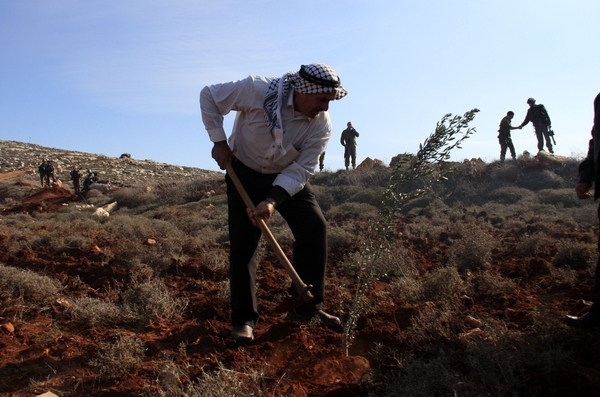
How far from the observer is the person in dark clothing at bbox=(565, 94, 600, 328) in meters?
2.91

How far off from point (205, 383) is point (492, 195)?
11593 millimetres

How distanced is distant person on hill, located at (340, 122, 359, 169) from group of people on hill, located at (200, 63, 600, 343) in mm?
14137

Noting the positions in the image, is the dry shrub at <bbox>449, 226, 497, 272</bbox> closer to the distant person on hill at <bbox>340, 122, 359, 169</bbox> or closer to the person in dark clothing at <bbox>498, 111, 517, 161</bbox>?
the person in dark clothing at <bbox>498, 111, 517, 161</bbox>

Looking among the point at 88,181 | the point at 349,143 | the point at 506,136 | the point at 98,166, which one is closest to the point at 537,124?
the point at 506,136

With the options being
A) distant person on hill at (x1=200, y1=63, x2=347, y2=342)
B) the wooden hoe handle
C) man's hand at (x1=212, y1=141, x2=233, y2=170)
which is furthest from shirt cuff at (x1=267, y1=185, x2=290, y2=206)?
man's hand at (x1=212, y1=141, x2=233, y2=170)

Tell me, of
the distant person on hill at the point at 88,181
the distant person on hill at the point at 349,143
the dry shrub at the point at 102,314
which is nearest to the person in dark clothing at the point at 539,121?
the distant person on hill at the point at 349,143

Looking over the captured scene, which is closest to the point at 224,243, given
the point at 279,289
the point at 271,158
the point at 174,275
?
the point at 174,275

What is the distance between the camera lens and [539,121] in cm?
1424

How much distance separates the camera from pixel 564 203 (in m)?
10.8

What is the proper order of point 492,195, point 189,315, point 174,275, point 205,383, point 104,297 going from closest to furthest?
point 205,383, point 189,315, point 104,297, point 174,275, point 492,195

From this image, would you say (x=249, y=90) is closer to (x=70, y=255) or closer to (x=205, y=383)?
(x=205, y=383)

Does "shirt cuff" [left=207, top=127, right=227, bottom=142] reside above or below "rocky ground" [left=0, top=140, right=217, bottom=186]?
below

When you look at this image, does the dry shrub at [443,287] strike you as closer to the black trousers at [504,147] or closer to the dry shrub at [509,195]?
the dry shrub at [509,195]

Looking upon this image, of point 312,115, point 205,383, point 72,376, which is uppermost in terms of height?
point 312,115
